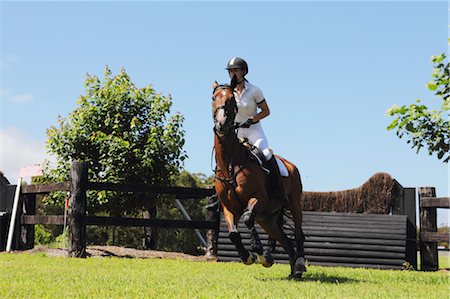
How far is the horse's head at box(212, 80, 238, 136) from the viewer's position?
8227mm

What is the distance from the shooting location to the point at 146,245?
20.1 m

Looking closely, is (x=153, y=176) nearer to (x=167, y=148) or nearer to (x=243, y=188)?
(x=167, y=148)

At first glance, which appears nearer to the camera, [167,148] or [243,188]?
[243,188]

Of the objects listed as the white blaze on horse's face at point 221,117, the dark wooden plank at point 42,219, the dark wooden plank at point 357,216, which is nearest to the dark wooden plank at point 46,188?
the dark wooden plank at point 42,219

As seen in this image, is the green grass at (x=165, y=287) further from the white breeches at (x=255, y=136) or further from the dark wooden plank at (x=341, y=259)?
the dark wooden plank at (x=341, y=259)

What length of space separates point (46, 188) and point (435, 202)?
10.2 meters

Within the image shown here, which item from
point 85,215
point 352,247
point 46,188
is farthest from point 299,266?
point 46,188

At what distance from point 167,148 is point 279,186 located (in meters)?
9.05

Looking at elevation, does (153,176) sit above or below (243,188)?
above

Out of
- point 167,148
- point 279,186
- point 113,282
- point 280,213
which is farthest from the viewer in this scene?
point 167,148

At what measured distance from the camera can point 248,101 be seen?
30.0ft

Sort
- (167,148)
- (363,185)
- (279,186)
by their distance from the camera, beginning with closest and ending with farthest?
(279,186) < (363,185) < (167,148)

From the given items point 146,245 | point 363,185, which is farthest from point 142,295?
point 146,245

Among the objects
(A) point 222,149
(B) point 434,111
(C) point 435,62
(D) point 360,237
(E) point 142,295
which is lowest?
(E) point 142,295
